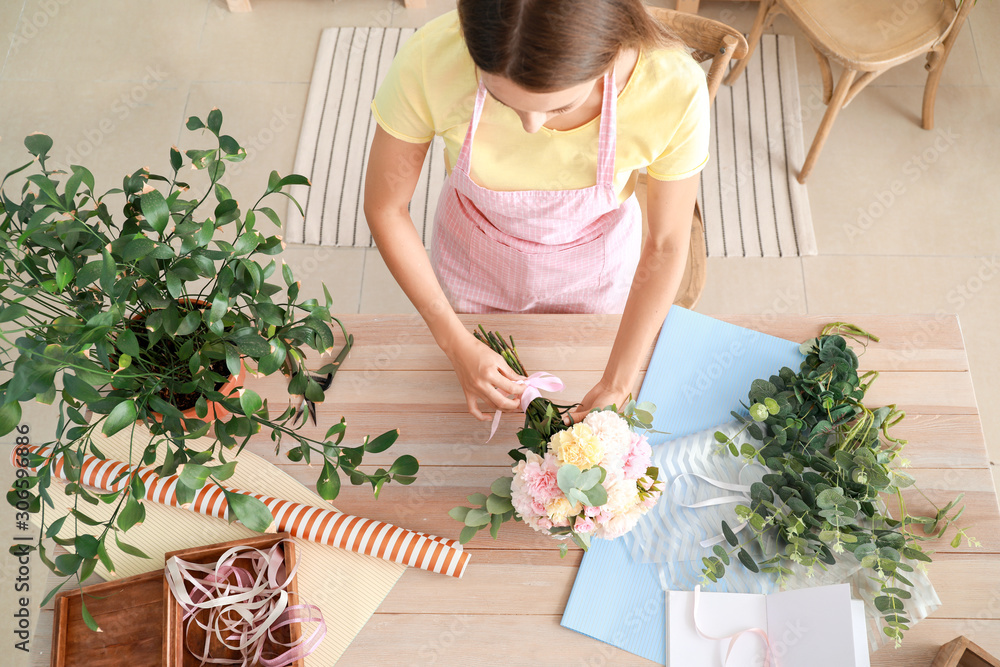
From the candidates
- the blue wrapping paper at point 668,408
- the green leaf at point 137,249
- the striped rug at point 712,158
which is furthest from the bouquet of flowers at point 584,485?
the striped rug at point 712,158

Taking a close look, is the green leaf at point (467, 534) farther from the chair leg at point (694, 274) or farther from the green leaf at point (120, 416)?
the chair leg at point (694, 274)

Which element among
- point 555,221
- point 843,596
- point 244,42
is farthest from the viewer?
point 244,42

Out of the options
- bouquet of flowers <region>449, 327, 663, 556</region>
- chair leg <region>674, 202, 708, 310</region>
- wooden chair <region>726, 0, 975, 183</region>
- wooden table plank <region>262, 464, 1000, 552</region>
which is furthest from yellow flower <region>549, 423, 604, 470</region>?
wooden chair <region>726, 0, 975, 183</region>

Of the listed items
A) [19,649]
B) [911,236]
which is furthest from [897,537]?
[19,649]

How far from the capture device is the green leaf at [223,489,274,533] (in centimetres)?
83

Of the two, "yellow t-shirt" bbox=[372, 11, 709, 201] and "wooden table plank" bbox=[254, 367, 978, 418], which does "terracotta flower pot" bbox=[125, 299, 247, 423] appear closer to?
"wooden table plank" bbox=[254, 367, 978, 418]

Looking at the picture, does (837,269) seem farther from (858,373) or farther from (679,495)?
(679,495)

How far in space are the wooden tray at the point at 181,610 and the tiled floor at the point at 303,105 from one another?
139 cm

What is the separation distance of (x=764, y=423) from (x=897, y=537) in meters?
0.26

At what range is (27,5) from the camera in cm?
303

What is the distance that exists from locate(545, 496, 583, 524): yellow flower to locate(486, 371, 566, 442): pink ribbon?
227mm

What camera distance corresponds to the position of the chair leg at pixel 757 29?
8.11ft

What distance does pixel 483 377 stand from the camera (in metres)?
1.18

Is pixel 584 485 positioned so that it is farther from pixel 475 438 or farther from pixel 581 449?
pixel 475 438
